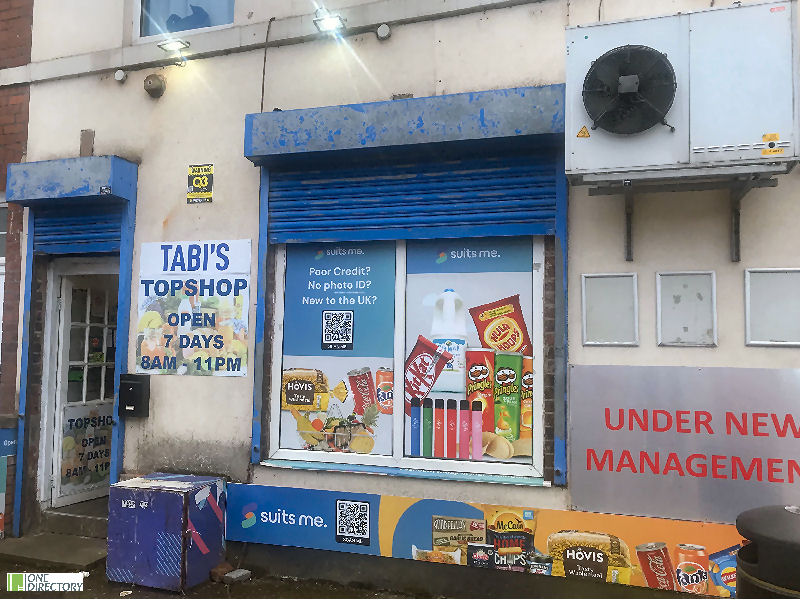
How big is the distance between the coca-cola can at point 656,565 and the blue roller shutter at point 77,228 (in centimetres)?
519

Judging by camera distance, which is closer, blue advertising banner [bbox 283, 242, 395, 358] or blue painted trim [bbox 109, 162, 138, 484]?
blue advertising banner [bbox 283, 242, 395, 358]

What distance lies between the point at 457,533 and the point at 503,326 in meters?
1.60

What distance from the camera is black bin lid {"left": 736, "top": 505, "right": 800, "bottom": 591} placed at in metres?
2.86

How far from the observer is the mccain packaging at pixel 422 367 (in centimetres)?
508

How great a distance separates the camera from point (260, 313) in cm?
541

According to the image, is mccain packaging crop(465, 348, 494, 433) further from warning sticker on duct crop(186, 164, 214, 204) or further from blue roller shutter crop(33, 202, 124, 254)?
blue roller shutter crop(33, 202, 124, 254)

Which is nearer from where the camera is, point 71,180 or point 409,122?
point 409,122

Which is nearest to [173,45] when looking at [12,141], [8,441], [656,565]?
[12,141]

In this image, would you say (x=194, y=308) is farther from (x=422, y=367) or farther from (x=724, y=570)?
(x=724, y=570)

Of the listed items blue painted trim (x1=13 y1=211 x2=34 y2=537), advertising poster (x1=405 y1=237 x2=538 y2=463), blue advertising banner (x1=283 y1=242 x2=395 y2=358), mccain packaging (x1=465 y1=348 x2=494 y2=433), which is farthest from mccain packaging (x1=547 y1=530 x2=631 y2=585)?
blue painted trim (x1=13 y1=211 x2=34 y2=537)

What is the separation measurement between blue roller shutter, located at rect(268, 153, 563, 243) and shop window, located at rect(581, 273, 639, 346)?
1.76 feet

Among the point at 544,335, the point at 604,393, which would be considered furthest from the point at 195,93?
the point at 604,393

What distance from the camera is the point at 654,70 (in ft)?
12.6

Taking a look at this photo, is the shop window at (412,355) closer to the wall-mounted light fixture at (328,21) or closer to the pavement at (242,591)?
the pavement at (242,591)
